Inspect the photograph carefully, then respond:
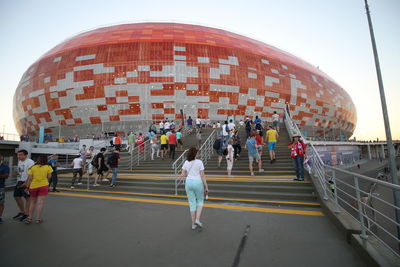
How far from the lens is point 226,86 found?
85.0 ft

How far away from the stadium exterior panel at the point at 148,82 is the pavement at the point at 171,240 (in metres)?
21.0

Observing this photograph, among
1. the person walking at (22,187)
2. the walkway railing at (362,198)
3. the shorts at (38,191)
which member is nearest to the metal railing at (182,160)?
the shorts at (38,191)

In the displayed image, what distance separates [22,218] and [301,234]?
19.2 ft

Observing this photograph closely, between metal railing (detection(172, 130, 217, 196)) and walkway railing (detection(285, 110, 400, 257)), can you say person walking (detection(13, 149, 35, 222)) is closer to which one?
metal railing (detection(172, 130, 217, 196))

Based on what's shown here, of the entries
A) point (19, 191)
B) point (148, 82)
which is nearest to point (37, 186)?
point (19, 191)

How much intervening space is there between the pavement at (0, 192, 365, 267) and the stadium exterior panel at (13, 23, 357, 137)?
2098 cm

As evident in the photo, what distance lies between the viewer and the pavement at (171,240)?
94.0 inches

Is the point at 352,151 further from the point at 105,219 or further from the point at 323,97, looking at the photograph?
the point at 105,219

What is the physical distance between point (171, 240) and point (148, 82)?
23.6 metres

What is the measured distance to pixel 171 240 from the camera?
2941 mm

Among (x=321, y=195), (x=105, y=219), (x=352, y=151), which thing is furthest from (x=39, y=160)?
(x=352, y=151)

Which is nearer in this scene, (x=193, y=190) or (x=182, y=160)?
(x=193, y=190)

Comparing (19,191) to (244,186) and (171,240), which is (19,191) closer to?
(171,240)

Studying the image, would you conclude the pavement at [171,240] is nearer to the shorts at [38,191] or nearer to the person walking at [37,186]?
the person walking at [37,186]
